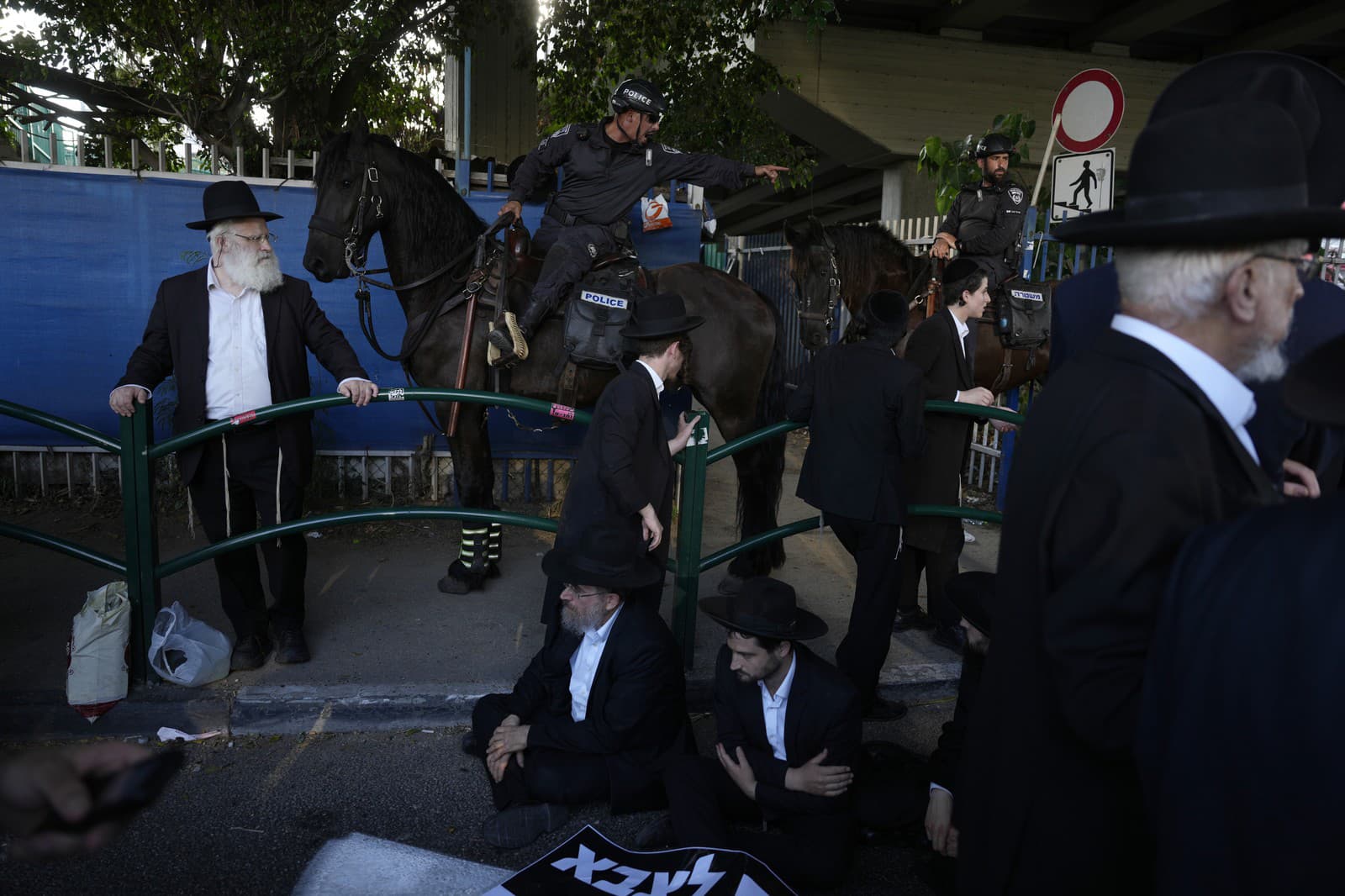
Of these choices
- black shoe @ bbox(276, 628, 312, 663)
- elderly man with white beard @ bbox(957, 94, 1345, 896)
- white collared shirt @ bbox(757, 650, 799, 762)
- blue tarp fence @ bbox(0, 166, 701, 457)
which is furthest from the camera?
blue tarp fence @ bbox(0, 166, 701, 457)

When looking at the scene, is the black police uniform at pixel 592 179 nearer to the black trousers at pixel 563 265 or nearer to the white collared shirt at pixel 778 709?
the black trousers at pixel 563 265

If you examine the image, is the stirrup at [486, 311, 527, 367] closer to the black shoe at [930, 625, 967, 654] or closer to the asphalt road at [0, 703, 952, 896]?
the asphalt road at [0, 703, 952, 896]

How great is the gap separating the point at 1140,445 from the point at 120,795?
1.74 m

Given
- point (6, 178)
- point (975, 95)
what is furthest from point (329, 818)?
point (975, 95)

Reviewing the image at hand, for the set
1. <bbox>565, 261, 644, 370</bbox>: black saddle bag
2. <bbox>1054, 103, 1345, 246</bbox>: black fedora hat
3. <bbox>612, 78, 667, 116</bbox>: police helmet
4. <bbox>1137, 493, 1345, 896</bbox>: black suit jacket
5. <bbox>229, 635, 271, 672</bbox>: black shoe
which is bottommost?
<bbox>229, 635, 271, 672</bbox>: black shoe

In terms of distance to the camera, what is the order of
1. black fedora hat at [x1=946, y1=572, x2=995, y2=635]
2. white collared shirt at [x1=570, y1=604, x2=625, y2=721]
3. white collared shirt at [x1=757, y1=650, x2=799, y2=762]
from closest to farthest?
black fedora hat at [x1=946, y1=572, x2=995, y2=635], white collared shirt at [x1=757, y1=650, x2=799, y2=762], white collared shirt at [x1=570, y1=604, x2=625, y2=721]

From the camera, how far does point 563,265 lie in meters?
5.76

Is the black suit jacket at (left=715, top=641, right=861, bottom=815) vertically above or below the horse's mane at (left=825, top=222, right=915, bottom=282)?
below

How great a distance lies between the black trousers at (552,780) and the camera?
11.4 feet

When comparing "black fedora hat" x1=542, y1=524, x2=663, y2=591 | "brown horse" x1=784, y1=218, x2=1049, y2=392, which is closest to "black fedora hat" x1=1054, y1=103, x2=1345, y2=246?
"black fedora hat" x1=542, y1=524, x2=663, y2=591

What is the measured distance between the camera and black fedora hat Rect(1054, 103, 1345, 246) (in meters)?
1.34

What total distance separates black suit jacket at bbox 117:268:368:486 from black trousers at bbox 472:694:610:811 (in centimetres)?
175

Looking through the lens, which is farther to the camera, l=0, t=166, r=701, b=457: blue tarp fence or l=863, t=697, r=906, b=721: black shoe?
l=0, t=166, r=701, b=457: blue tarp fence

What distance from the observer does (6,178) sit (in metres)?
7.01
